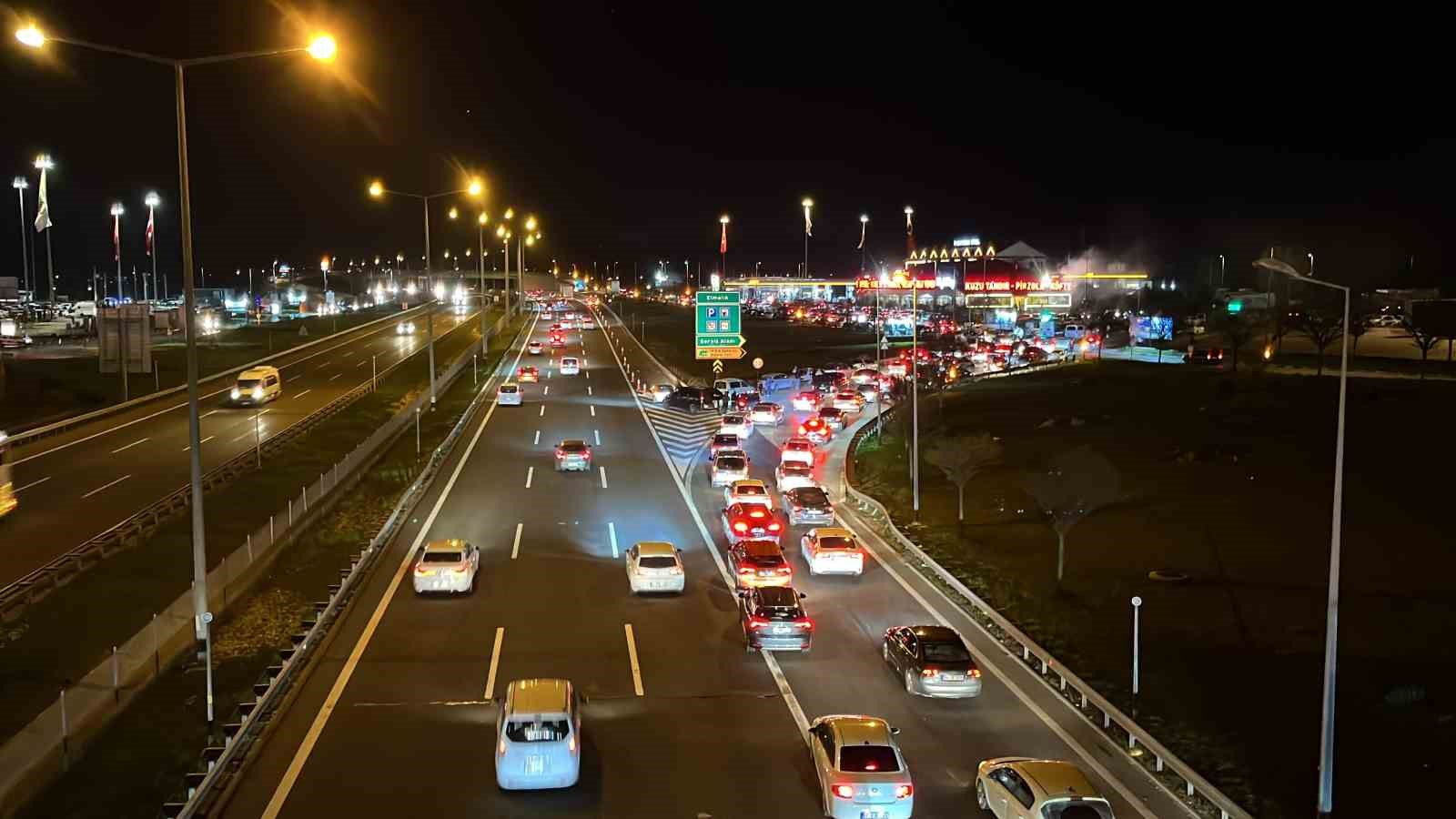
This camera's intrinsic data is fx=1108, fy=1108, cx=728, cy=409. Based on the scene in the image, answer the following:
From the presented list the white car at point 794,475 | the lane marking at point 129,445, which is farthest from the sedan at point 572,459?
the lane marking at point 129,445

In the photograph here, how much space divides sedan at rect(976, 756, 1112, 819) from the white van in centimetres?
4929

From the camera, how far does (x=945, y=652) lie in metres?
19.8

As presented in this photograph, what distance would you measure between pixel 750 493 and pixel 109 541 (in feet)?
59.2

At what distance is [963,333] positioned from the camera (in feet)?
385

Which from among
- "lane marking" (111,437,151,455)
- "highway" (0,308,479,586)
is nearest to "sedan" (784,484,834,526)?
"highway" (0,308,479,586)

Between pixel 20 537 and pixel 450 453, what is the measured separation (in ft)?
62.7

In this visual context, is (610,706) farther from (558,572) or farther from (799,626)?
(558,572)

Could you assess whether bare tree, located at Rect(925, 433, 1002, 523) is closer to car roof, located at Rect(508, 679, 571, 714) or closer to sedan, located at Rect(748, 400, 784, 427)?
sedan, located at Rect(748, 400, 784, 427)

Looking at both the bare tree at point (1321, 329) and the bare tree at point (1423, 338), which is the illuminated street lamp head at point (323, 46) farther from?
the bare tree at point (1423, 338)

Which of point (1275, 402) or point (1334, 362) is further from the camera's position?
point (1334, 362)

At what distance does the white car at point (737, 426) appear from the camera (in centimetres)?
5034

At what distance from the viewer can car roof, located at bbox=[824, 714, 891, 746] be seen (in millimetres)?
15086

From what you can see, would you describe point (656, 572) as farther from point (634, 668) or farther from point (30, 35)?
point (30, 35)

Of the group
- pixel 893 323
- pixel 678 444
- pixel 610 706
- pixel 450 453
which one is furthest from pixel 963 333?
pixel 610 706
